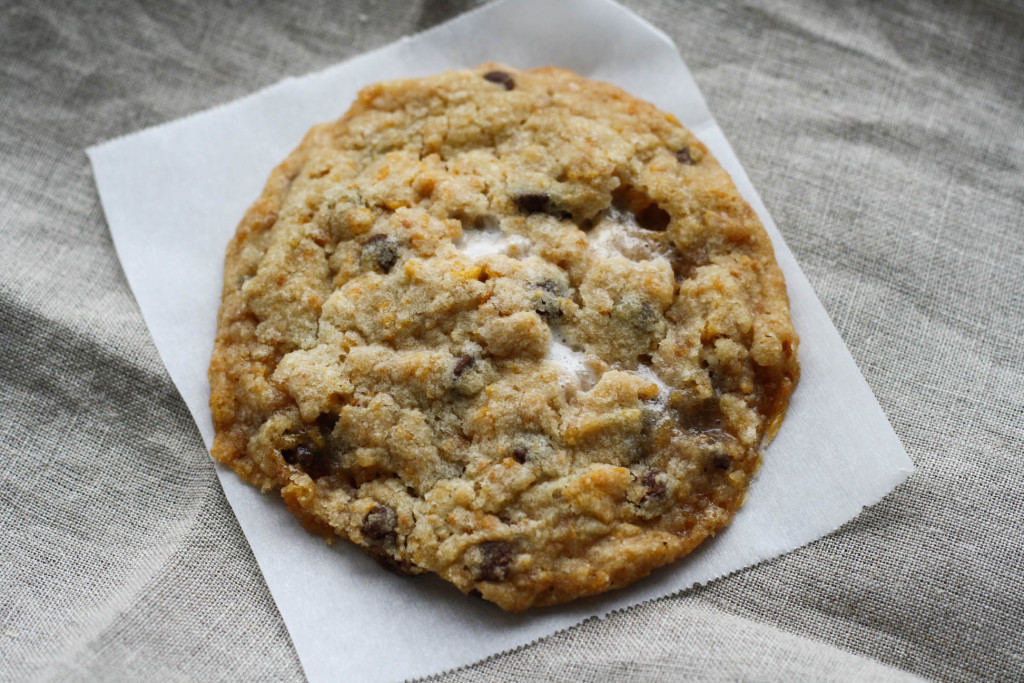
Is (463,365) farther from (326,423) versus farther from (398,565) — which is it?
(398,565)

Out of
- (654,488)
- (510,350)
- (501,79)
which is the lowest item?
(654,488)

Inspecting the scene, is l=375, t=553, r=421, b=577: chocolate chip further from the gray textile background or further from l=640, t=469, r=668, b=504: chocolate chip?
l=640, t=469, r=668, b=504: chocolate chip

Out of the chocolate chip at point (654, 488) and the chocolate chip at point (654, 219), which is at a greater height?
the chocolate chip at point (654, 219)

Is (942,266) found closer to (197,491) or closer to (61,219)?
(197,491)

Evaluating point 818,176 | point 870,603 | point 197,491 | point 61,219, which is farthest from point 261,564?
point 818,176

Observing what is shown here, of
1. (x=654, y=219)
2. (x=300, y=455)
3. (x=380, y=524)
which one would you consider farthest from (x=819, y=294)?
(x=300, y=455)

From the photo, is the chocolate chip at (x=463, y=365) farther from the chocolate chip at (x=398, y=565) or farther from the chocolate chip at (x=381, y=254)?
the chocolate chip at (x=398, y=565)

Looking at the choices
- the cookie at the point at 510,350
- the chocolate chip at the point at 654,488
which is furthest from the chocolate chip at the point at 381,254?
the chocolate chip at the point at 654,488

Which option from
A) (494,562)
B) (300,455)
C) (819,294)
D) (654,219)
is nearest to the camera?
(494,562)
